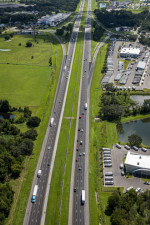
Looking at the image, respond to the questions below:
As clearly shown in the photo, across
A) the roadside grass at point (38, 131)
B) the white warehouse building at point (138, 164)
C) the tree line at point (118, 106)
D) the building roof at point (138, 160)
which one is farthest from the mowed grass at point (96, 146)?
the roadside grass at point (38, 131)

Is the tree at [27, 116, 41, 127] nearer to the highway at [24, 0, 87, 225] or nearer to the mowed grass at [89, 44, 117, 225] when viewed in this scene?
the highway at [24, 0, 87, 225]

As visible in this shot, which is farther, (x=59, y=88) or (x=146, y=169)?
(x=59, y=88)

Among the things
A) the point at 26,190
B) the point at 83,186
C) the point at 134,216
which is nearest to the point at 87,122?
the point at 83,186

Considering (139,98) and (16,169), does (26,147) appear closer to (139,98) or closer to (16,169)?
(16,169)

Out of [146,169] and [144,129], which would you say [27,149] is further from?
[144,129]

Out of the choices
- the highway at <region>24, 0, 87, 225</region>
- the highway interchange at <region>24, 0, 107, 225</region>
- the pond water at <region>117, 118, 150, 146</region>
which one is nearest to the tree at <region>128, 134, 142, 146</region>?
the pond water at <region>117, 118, 150, 146</region>

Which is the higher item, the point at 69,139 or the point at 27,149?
the point at 69,139
